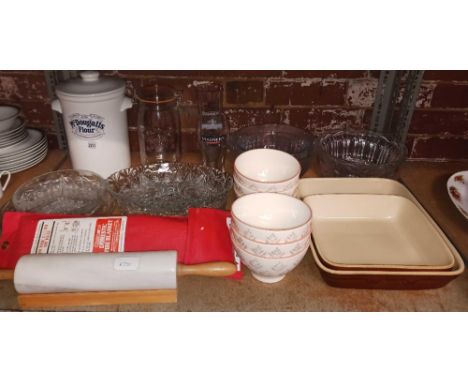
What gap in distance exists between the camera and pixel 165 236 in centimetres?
74

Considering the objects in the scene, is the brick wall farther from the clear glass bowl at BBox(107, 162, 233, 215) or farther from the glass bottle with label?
the clear glass bowl at BBox(107, 162, 233, 215)

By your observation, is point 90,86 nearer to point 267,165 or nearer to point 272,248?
point 267,165

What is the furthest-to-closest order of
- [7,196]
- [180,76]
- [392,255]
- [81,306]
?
1. [180,76]
2. [7,196]
3. [392,255]
4. [81,306]

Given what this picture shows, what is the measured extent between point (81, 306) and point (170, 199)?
0.31m

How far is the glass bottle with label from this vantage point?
0.99 metres

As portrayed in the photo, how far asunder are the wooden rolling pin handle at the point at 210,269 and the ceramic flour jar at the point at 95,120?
1.22ft

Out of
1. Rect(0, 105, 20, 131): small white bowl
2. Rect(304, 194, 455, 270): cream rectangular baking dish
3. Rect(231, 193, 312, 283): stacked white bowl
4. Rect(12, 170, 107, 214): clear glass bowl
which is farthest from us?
Rect(0, 105, 20, 131): small white bowl

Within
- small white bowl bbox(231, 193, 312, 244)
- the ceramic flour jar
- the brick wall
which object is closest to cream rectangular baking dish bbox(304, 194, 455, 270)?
small white bowl bbox(231, 193, 312, 244)

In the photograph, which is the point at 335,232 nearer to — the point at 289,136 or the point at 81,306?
the point at 289,136

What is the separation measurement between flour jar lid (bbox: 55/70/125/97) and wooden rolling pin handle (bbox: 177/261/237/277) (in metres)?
0.40

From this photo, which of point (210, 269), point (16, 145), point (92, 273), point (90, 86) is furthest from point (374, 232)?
point (16, 145)

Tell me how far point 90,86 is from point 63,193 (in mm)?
244

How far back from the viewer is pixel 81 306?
65cm

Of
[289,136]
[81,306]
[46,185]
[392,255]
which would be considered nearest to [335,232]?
[392,255]
